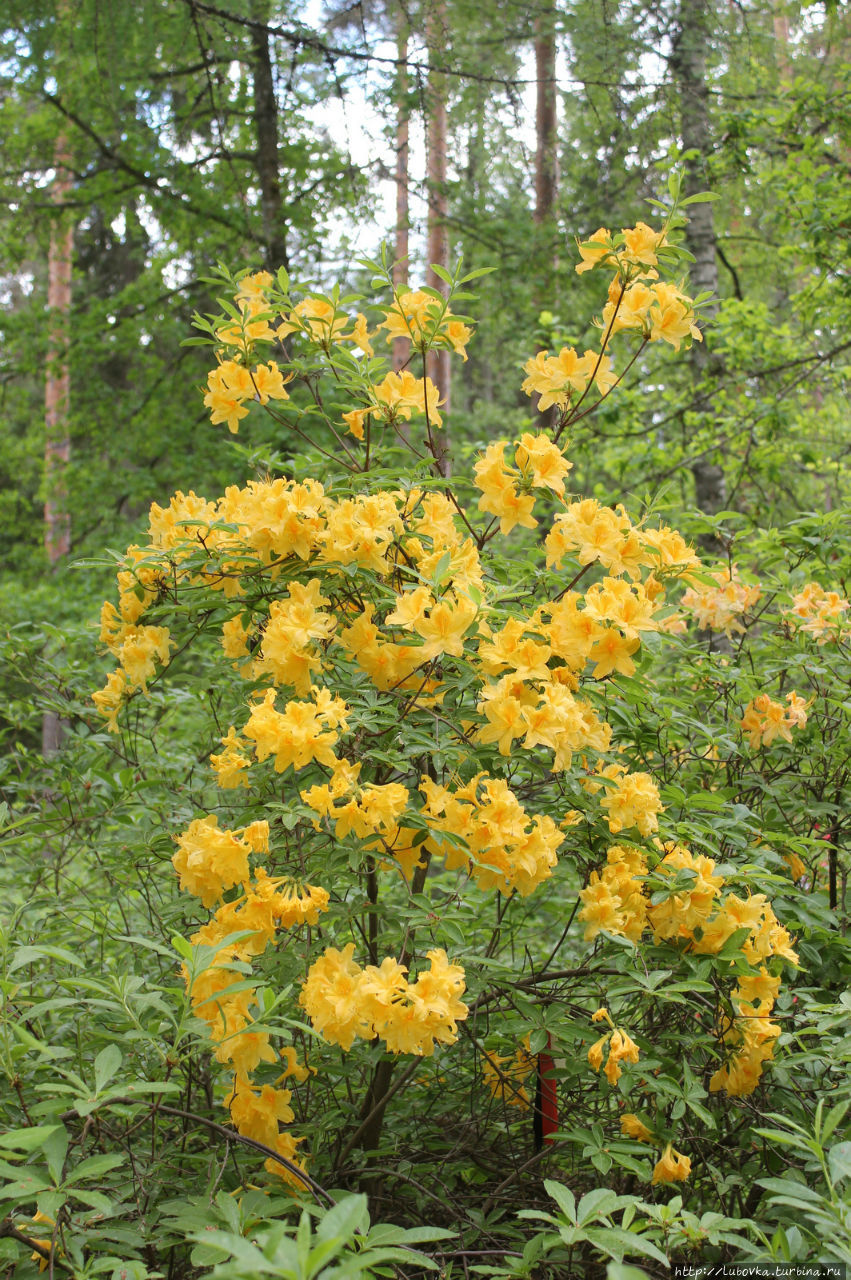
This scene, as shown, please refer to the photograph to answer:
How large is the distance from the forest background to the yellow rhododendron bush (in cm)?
5

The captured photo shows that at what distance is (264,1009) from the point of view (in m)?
1.26

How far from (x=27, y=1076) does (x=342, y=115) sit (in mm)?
4710

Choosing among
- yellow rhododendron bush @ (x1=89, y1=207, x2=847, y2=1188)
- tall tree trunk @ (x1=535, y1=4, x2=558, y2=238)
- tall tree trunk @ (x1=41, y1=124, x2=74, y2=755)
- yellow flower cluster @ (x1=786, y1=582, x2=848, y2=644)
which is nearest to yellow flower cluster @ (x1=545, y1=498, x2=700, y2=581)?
yellow rhododendron bush @ (x1=89, y1=207, x2=847, y2=1188)

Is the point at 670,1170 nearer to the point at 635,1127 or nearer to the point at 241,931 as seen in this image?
the point at 635,1127

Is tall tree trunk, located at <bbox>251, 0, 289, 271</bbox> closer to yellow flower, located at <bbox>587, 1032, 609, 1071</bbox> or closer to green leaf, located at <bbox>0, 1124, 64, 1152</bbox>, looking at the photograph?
yellow flower, located at <bbox>587, 1032, 609, 1071</bbox>

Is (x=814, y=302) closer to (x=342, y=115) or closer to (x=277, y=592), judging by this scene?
(x=342, y=115)

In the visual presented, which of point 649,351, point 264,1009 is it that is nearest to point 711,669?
point 264,1009

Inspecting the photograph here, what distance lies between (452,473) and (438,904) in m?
1.68

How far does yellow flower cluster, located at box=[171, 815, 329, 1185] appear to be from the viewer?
137 centimetres

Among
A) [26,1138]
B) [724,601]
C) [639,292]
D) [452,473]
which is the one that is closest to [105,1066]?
[26,1138]

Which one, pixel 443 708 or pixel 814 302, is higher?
pixel 814 302

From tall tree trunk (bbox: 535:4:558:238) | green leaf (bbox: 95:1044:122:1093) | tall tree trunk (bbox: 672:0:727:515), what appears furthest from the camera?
tall tree trunk (bbox: 535:4:558:238)

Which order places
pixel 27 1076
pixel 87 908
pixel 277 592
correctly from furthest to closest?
1. pixel 87 908
2. pixel 277 592
3. pixel 27 1076

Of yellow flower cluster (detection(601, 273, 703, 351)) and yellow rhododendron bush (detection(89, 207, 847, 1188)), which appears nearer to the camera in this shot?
yellow rhododendron bush (detection(89, 207, 847, 1188))
